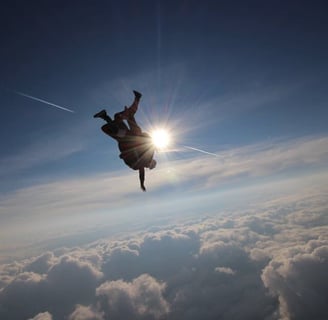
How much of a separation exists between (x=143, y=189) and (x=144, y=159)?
151cm

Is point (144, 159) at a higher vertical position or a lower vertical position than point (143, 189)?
higher

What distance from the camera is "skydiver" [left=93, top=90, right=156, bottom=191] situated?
562 centimetres

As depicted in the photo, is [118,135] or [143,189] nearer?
[118,135]

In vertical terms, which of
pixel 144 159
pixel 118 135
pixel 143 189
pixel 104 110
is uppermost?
pixel 104 110

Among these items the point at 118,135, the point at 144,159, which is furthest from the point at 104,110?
the point at 144,159

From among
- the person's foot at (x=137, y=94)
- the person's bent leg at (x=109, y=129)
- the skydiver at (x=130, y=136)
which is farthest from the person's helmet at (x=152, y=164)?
the person's foot at (x=137, y=94)

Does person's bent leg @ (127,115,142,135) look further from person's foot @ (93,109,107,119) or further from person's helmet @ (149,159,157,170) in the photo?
person's helmet @ (149,159,157,170)

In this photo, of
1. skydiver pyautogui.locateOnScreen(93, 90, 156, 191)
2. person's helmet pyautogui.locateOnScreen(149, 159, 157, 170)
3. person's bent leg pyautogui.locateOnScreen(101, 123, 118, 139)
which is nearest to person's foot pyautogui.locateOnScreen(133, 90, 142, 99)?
skydiver pyautogui.locateOnScreen(93, 90, 156, 191)

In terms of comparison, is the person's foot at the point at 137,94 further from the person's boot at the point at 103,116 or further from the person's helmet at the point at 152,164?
the person's helmet at the point at 152,164

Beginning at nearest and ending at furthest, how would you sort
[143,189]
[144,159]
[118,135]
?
[118,135] < [144,159] < [143,189]

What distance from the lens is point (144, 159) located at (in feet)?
21.1

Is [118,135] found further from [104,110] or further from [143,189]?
[143,189]

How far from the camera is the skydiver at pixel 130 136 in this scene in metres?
5.62

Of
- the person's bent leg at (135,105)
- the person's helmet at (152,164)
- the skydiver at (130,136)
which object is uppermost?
the person's bent leg at (135,105)
